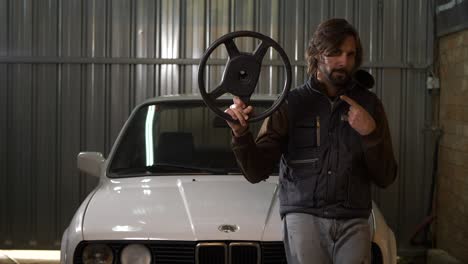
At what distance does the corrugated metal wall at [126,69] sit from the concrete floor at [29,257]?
0.36 feet

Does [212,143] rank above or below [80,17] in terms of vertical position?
below

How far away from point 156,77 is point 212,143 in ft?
9.67

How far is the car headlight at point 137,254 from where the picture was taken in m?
3.48

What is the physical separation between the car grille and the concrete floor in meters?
4.16

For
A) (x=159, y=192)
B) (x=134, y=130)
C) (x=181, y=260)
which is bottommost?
(x=181, y=260)

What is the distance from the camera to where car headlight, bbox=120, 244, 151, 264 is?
3479mm

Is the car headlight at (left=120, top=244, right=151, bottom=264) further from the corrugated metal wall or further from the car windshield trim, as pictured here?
the corrugated metal wall

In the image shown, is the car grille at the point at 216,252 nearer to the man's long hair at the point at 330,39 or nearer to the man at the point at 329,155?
the man at the point at 329,155

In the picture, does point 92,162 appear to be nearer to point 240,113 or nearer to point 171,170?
point 171,170

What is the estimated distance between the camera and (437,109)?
7348 millimetres

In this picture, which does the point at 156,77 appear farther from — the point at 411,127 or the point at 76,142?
the point at 411,127

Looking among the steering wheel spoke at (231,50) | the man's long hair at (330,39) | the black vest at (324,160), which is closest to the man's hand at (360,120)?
the black vest at (324,160)

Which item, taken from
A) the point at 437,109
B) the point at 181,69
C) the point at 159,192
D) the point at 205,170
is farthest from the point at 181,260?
the point at 437,109

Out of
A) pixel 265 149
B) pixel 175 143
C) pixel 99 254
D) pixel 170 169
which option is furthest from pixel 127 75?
pixel 265 149
